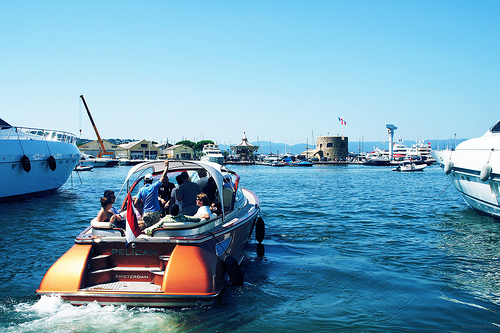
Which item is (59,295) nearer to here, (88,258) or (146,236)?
(88,258)

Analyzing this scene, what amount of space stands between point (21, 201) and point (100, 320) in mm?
20298

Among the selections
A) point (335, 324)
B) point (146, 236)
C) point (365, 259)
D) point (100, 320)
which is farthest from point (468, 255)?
point (100, 320)

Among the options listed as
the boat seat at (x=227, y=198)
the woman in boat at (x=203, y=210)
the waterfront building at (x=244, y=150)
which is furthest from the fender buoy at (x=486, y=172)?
the waterfront building at (x=244, y=150)

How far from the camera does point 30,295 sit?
7609mm

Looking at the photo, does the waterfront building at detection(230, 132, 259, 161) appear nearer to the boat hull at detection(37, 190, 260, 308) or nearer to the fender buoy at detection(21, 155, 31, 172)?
the fender buoy at detection(21, 155, 31, 172)

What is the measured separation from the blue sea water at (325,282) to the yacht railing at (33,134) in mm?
7772

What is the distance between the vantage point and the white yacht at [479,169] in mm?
13836

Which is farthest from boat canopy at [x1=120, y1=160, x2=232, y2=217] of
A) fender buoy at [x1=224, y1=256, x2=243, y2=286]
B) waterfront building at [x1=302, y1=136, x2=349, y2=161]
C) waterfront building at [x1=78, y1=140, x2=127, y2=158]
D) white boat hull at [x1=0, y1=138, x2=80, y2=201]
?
waterfront building at [x1=302, y1=136, x2=349, y2=161]

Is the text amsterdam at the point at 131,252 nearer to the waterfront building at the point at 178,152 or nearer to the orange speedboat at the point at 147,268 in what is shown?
the orange speedboat at the point at 147,268

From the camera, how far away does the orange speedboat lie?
20.6 feet

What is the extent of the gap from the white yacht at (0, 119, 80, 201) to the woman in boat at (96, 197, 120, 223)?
16968 millimetres

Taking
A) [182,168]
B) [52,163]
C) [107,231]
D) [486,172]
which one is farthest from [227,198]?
[52,163]

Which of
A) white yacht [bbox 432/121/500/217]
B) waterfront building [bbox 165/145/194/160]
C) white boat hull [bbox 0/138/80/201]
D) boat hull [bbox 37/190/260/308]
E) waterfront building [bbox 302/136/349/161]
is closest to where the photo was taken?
boat hull [bbox 37/190/260/308]

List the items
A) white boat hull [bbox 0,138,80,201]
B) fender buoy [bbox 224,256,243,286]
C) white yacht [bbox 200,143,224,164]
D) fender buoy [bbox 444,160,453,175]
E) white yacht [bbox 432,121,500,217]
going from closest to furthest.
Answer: fender buoy [bbox 224,256,243,286], white yacht [bbox 432,121,500,217], fender buoy [bbox 444,160,453,175], white boat hull [bbox 0,138,80,201], white yacht [bbox 200,143,224,164]
